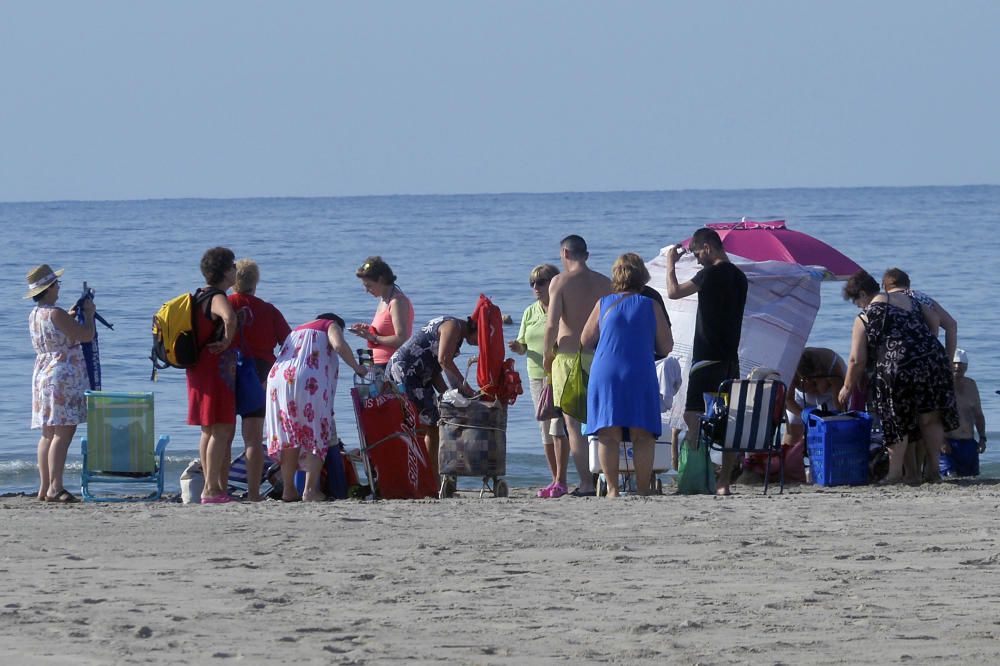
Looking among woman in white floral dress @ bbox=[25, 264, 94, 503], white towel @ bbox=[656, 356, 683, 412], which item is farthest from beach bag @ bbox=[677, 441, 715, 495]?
woman in white floral dress @ bbox=[25, 264, 94, 503]

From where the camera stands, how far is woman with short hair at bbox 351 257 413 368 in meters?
8.48

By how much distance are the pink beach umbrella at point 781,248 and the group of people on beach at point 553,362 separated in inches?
33.6

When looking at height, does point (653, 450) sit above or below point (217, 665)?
above

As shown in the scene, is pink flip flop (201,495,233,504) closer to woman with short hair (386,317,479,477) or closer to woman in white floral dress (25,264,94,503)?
woman in white floral dress (25,264,94,503)

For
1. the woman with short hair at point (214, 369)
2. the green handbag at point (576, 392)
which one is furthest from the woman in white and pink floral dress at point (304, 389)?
the green handbag at point (576, 392)

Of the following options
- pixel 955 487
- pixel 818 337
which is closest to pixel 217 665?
pixel 955 487

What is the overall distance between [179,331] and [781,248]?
13.3 ft

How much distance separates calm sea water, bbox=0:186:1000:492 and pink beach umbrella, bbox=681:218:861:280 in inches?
108

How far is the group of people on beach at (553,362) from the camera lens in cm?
792

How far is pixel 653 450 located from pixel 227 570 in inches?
112

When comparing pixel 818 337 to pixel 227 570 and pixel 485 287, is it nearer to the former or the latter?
pixel 485 287

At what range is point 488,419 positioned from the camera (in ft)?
27.7

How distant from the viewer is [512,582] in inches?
231

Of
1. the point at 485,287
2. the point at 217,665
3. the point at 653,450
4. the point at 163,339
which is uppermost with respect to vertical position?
the point at 485,287
